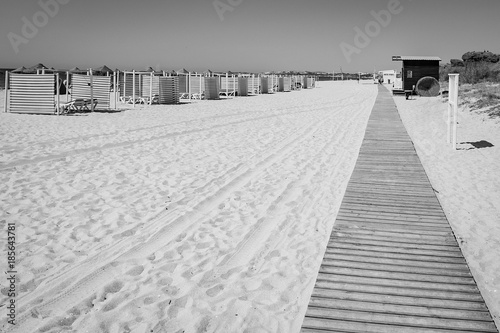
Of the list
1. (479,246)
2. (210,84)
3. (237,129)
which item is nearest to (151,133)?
(237,129)

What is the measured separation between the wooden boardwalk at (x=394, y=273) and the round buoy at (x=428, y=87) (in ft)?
68.0

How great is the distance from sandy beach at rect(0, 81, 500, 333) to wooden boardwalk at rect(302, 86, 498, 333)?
17 centimetres

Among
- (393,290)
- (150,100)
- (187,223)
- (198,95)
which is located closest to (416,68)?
(198,95)

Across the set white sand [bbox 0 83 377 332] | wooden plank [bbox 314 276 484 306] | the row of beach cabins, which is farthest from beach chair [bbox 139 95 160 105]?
wooden plank [bbox 314 276 484 306]

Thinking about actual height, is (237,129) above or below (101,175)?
above

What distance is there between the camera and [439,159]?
7609 millimetres

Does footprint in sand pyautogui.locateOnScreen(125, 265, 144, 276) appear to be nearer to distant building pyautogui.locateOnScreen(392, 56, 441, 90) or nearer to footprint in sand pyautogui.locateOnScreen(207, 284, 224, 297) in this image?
footprint in sand pyautogui.locateOnScreen(207, 284, 224, 297)

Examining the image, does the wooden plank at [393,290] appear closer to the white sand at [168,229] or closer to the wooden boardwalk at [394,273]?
the wooden boardwalk at [394,273]

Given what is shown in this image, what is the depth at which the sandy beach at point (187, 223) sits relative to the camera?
9.18 ft

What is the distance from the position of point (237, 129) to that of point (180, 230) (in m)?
7.22

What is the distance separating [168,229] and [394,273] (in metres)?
2.24

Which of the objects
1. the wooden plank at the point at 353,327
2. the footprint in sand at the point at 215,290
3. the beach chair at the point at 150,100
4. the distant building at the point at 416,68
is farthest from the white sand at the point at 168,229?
the distant building at the point at 416,68

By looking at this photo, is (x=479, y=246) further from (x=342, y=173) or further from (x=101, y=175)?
(x=101, y=175)

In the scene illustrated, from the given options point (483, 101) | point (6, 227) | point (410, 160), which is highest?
point (483, 101)
